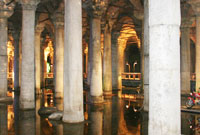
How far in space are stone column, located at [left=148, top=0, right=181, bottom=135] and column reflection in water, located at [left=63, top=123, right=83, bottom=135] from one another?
13.9 feet

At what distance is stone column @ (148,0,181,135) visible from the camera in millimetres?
4422

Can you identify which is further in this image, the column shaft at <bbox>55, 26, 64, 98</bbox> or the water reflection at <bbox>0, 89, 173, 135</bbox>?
the column shaft at <bbox>55, 26, 64, 98</bbox>

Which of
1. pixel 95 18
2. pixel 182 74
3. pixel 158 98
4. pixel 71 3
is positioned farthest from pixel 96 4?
pixel 158 98

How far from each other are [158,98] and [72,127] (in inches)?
207

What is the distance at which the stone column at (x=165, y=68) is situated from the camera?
4.42 metres

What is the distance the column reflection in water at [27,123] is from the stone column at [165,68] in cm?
540

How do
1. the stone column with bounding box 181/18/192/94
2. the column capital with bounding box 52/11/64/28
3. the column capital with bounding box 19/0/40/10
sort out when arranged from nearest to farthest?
the column capital with bounding box 19/0/40/10 < the column capital with bounding box 52/11/64/28 < the stone column with bounding box 181/18/192/94

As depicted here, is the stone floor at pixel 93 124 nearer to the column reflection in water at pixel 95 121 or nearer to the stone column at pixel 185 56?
the column reflection in water at pixel 95 121

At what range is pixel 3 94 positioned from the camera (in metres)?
17.2

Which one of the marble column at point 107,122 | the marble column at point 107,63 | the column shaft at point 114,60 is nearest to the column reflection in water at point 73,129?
the marble column at point 107,122

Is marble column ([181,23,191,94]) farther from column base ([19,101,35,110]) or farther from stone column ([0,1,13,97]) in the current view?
stone column ([0,1,13,97])

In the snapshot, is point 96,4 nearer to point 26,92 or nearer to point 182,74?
point 26,92

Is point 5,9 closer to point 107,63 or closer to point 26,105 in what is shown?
point 26,105

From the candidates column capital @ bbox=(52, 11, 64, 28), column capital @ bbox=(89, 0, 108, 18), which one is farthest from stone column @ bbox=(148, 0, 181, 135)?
column capital @ bbox=(52, 11, 64, 28)
